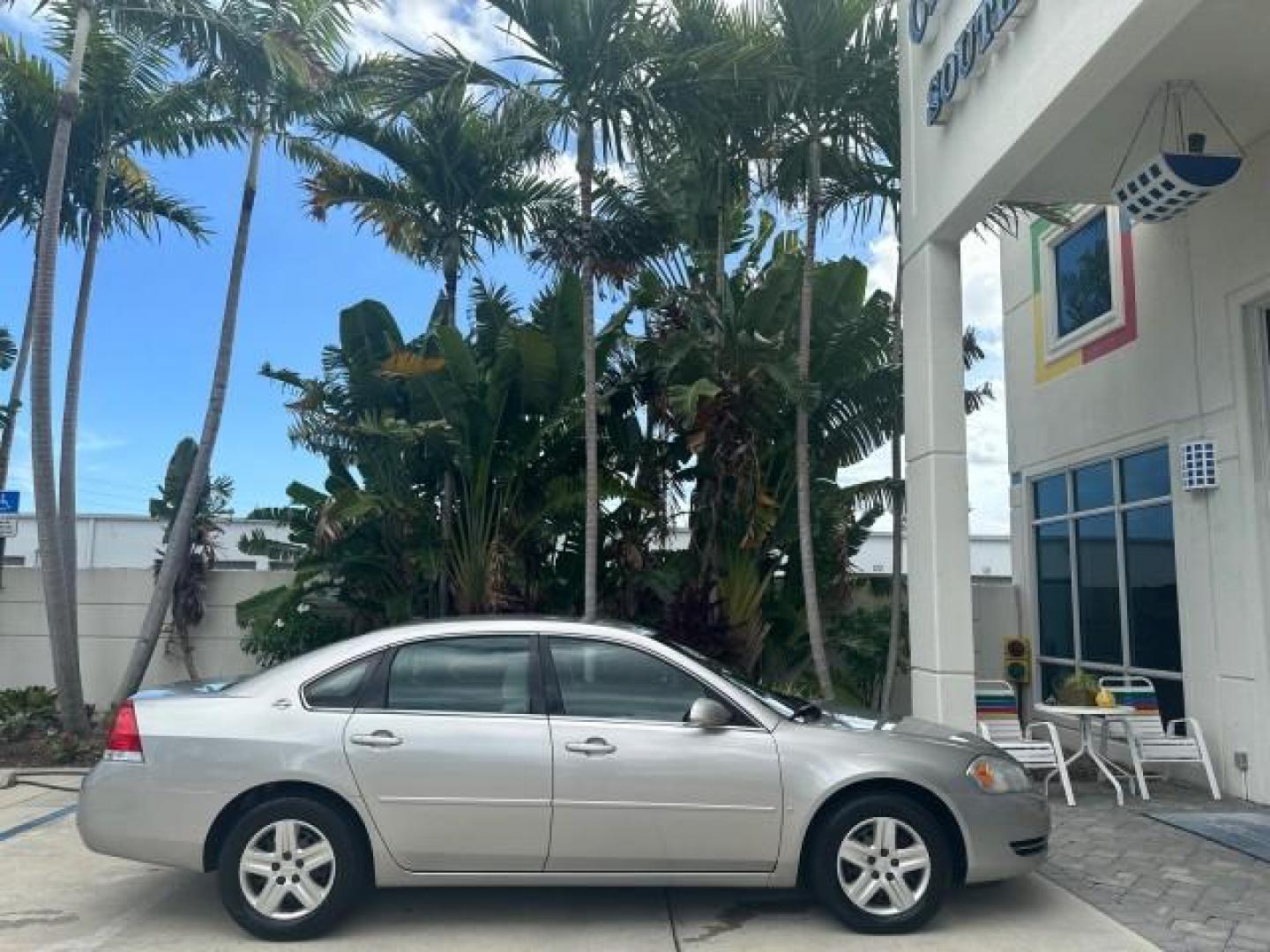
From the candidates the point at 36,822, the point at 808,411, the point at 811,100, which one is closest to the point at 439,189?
the point at 811,100

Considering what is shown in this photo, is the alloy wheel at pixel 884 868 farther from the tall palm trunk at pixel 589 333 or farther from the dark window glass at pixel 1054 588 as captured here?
the dark window glass at pixel 1054 588

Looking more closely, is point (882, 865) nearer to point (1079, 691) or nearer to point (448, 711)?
point (448, 711)

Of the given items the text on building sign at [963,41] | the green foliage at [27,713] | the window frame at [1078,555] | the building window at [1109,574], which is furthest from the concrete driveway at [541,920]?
the text on building sign at [963,41]

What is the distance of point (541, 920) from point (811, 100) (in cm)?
702

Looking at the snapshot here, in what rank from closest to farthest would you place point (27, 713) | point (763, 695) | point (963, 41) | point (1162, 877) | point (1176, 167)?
point (763, 695) < point (1162, 877) < point (1176, 167) < point (963, 41) < point (27, 713)

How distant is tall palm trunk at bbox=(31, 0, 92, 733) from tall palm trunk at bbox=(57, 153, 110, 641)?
179 mm

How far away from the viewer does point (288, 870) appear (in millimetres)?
4891

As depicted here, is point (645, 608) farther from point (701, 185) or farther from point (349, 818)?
point (349, 818)

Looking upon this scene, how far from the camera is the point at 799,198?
9.77 meters

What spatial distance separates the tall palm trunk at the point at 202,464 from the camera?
10469 mm

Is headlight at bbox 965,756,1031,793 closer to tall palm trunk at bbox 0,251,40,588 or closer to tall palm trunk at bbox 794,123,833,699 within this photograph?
tall palm trunk at bbox 794,123,833,699

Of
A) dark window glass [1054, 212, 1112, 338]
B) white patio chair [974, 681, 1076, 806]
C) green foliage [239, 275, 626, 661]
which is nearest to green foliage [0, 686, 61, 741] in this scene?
green foliage [239, 275, 626, 661]

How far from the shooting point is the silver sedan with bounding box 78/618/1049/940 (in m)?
4.88

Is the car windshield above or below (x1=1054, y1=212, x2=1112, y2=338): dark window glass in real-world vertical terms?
below
